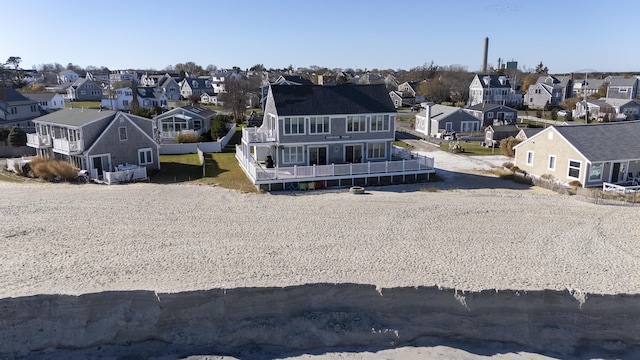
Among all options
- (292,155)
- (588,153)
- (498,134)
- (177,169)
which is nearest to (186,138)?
(177,169)

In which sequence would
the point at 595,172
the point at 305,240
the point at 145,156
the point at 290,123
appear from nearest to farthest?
1. the point at 305,240
2. the point at 595,172
3. the point at 290,123
4. the point at 145,156

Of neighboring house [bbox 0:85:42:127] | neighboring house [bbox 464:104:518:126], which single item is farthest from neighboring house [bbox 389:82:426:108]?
neighboring house [bbox 0:85:42:127]

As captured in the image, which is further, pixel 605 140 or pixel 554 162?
pixel 554 162

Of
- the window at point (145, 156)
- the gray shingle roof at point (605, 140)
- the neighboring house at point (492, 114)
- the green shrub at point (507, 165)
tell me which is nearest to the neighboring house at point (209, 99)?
the neighboring house at point (492, 114)

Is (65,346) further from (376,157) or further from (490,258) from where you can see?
(376,157)

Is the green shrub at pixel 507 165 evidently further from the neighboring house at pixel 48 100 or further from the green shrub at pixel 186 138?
the neighboring house at pixel 48 100

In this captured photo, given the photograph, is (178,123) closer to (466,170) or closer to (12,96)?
(12,96)
